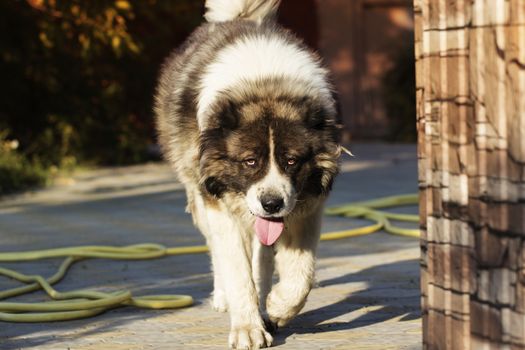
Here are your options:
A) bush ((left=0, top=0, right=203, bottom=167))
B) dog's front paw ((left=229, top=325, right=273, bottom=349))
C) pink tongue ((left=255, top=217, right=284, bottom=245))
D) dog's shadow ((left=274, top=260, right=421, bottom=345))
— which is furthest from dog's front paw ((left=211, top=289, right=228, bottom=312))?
bush ((left=0, top=0, right=203, bottom=167))

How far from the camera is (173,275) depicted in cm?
686

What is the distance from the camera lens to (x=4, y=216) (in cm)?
985

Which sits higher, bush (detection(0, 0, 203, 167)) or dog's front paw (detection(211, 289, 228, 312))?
bush (detection(0, 0, 203, 167))

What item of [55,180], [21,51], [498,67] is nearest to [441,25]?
[498,67]

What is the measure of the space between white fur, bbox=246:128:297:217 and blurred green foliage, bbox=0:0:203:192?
764 cm

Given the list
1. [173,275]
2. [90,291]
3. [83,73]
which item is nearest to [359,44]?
[83,73]

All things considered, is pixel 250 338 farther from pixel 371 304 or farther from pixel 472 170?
pixel 472 170

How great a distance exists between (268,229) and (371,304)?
0.92 m

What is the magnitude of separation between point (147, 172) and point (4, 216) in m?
3.66

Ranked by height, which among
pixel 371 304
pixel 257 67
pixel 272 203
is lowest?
pixel 371 304

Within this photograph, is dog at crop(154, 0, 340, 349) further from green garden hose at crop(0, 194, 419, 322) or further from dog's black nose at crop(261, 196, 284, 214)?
green garden hose at crop(0, 194, 419, 322)

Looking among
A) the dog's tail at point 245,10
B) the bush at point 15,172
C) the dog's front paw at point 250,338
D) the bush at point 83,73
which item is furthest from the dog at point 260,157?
the bush at point 83,73

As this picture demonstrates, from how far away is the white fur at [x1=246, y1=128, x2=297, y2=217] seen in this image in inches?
198

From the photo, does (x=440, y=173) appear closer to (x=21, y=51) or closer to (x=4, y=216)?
(x=4, y=216)
